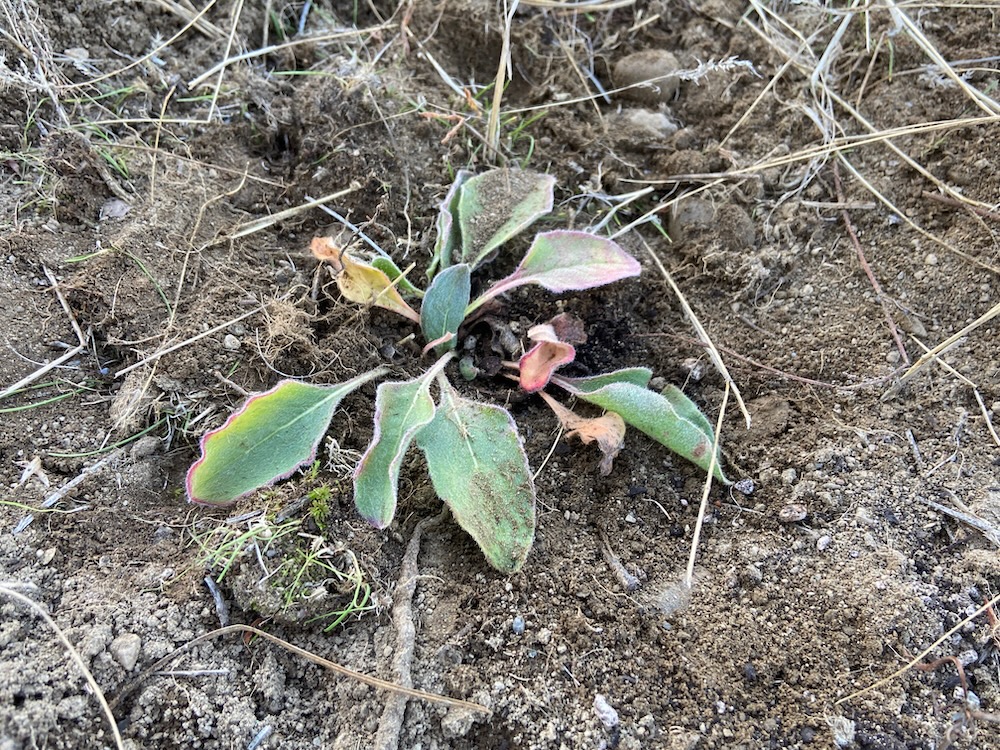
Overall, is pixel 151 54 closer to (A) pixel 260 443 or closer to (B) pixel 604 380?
(A) pixel 260 443

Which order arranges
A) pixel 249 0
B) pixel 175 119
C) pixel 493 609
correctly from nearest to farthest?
pixel 493 609 < pixel 175 119 < pixel 249 0

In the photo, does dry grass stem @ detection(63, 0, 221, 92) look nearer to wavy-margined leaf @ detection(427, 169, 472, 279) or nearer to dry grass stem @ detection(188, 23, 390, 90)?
dry grass stem @ detection(188, 23, 390, 90)

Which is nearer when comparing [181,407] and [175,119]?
[181,407]

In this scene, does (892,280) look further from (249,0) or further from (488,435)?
(249,0)

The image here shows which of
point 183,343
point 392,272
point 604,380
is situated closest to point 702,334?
point 604,380

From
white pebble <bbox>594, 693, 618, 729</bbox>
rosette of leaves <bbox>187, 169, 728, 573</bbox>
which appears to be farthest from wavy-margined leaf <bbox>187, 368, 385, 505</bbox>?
white pebble <bbox>594, 693, 618, 729</bbox>

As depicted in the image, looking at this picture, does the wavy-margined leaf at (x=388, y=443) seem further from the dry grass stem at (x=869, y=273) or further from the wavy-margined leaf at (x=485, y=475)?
the dry grass stem at (x=869, y=273)

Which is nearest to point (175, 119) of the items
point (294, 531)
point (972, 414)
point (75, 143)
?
point (75, 143)
